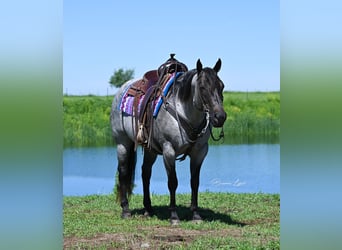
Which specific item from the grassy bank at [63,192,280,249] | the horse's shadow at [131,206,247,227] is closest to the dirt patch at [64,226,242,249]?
the grassy bank at [63,192,280,249]

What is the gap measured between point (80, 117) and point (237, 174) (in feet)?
23.3

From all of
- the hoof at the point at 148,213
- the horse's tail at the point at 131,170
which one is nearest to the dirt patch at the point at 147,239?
the hoof at the point at 148,213

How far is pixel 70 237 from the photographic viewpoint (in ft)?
20.9

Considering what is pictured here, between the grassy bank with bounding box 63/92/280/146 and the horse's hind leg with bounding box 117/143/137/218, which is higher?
the grassy bank with bounding box 63/92/280/146

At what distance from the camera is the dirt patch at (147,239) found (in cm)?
584

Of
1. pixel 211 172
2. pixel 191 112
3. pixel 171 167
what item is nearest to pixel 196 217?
pixel 171 167

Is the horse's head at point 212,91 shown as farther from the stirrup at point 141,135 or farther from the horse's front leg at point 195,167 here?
the stirrup at point 141,135

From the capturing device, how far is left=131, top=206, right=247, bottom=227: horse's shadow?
723 cm

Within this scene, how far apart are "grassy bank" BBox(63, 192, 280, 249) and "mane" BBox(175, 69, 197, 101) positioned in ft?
5.25

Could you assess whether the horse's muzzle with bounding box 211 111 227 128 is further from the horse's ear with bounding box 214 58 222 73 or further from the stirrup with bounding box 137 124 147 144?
the stirrup with bounding box 137 124 147 144
